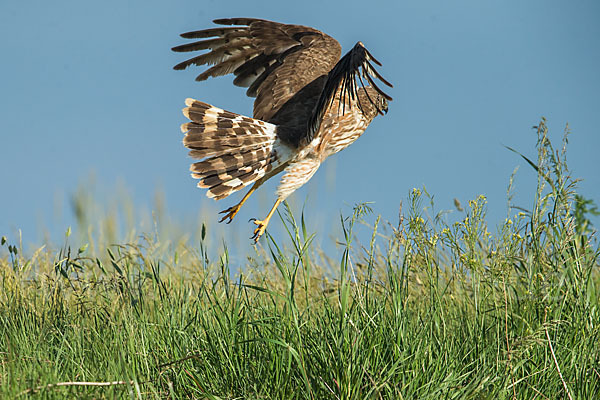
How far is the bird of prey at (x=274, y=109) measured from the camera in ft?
18.5

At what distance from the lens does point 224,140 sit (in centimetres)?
576

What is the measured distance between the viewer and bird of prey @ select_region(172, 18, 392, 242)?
564 centimetres

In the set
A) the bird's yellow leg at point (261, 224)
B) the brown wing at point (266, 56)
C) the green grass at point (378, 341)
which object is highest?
the brown wing at point (266, 56)

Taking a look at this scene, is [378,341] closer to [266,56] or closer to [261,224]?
[261,224]

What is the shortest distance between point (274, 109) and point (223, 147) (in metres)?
1.05

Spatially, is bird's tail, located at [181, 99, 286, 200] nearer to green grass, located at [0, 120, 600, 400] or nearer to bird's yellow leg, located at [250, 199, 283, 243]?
bird's yellow leg, located at [250, 199, 283, 243]

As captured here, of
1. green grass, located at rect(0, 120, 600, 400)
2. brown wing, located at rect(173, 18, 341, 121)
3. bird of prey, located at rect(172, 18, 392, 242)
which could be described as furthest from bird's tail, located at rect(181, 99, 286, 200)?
green grass, located at rect(0, 120, 600, 400)

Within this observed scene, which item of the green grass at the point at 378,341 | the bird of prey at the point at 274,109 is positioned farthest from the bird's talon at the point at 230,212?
the green grass at the point at 378,341

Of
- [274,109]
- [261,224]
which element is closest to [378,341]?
[261,224]

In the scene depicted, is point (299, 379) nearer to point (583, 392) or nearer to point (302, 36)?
point (583, 392)

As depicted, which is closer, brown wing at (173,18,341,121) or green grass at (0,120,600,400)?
green grass at (0,120,600,400)

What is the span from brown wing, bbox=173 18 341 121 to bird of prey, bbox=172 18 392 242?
1 cm

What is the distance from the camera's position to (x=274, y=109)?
21.7 ft

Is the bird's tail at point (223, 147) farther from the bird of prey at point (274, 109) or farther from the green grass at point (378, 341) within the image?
the green grass at point (378, 341)
